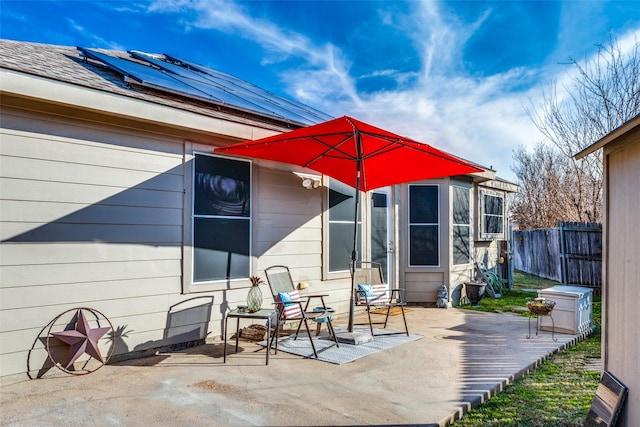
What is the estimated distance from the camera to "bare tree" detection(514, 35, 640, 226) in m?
10.4

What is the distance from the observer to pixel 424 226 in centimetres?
775

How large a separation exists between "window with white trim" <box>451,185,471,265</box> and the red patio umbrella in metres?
2.62

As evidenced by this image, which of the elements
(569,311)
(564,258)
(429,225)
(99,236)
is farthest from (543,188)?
(99,236)

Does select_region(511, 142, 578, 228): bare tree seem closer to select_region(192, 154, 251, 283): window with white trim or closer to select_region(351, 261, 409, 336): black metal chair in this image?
select_region(351, 261, 409, 336): black metal chair

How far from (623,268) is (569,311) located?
277 centimetres

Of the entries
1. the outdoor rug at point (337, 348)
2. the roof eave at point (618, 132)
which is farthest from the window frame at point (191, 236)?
the roof eave at point (618, 132)

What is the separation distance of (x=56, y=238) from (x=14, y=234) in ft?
0.99

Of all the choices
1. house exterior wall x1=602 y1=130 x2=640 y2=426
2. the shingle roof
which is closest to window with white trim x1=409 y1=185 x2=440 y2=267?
the shingle roof

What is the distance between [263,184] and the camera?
5.31 meters

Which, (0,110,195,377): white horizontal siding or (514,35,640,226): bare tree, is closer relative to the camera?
(0,110,195,377): white horizontal siding

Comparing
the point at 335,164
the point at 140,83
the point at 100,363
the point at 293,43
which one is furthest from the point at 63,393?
the point at 293,43

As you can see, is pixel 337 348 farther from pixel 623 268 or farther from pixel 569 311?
pixel 569 311

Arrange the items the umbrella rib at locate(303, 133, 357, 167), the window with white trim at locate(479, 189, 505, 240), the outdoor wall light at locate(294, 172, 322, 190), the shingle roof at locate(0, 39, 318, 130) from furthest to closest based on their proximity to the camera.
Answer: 1. the window with white trim at locate(479, 189, 505, 240)
2. the outdoor wall light at locate(294, 172, 322, 190)
3. the umbrella rib at locate(303, 133, 357, 167)
4. the shingle roof at locate(0, 39, 318, 130)

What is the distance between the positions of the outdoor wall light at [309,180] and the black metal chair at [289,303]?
112 centimetres
